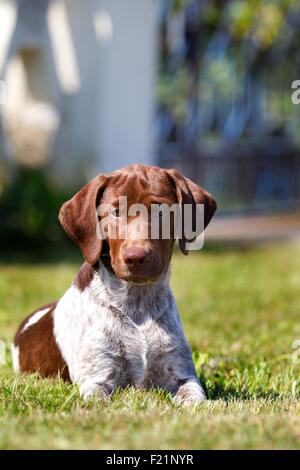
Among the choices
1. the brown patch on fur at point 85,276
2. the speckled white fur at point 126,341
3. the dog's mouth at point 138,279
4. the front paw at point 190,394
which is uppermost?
the dog's mouth at point 138,279

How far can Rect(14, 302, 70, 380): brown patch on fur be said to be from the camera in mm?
3824

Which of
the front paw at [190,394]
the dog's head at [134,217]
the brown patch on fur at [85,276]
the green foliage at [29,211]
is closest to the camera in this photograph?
the dog's head at [134,217]

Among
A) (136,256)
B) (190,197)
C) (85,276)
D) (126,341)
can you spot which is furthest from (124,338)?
(190,197)

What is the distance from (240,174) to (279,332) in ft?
31.8

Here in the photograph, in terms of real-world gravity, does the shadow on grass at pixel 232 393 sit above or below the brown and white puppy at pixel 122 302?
below

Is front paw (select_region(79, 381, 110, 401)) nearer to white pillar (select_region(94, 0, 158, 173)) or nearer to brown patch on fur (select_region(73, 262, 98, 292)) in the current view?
brown patch on fur (select_region(73, 262, 98, 292))

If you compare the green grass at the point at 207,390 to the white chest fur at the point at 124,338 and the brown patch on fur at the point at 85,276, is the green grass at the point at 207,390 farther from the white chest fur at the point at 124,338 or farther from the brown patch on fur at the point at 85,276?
the brown patch on fur at the point at 85,276

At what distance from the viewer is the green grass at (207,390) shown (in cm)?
274

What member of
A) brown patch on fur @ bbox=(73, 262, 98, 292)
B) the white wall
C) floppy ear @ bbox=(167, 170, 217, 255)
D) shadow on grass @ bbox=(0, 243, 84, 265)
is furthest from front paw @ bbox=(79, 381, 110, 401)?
the white wall

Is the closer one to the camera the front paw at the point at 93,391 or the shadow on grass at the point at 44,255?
the front paw at the point at 93,391

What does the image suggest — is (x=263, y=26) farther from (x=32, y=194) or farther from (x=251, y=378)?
(x=251, y=378)

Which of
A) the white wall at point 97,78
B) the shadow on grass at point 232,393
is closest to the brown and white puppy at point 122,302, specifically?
the shadow on grass at point 232,393

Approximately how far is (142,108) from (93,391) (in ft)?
30.1
